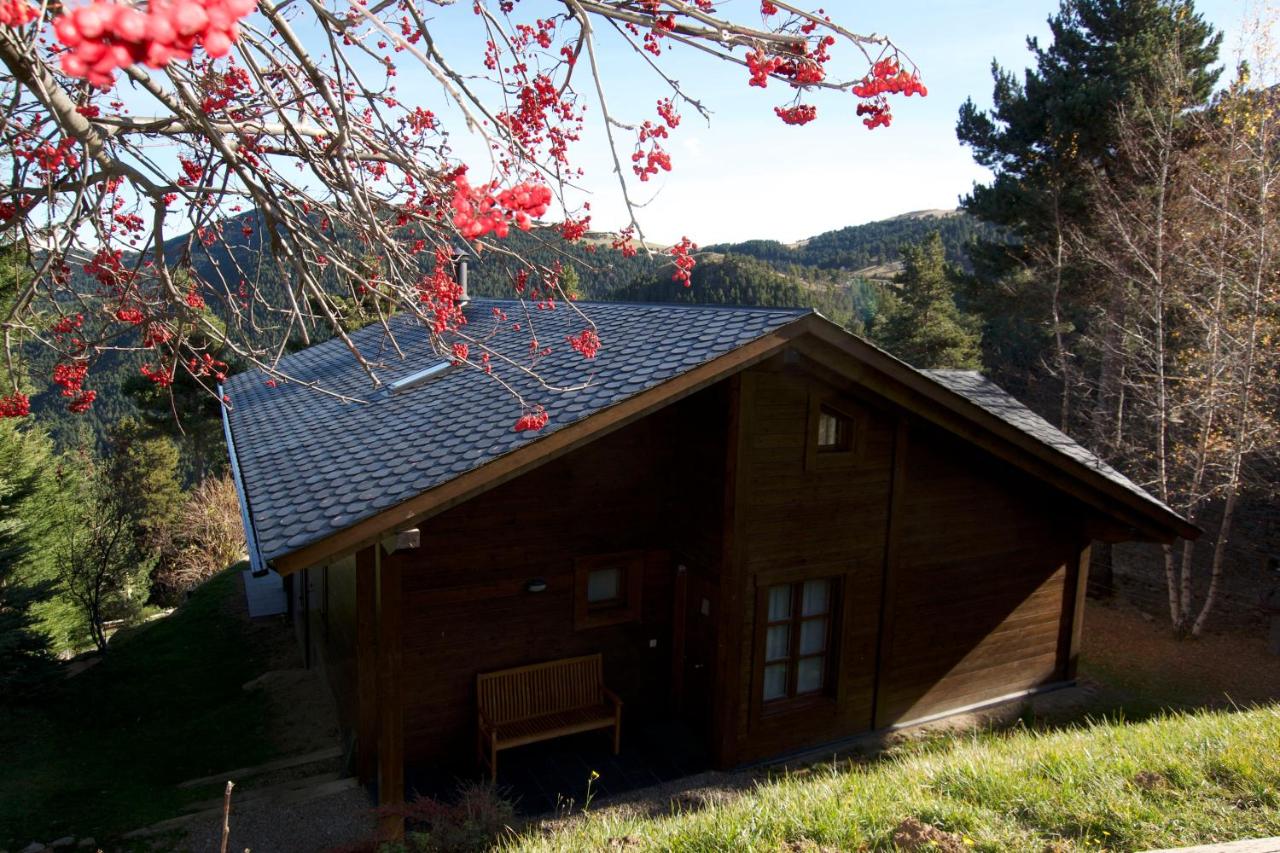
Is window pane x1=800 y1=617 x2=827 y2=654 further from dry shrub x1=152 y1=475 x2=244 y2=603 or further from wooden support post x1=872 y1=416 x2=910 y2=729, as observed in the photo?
dry shrub x1=152 y1=475 x2=244 y2=603

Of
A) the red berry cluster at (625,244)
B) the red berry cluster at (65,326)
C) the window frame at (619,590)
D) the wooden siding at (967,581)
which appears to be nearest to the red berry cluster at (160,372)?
the red berry cluster at (65,326)

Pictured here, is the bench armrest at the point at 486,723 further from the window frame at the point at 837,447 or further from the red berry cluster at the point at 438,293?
the red berry cluster at the point at 438,293

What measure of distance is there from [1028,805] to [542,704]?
185 inches

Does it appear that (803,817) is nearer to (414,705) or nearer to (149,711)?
(414,705)

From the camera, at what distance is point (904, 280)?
1177 inches

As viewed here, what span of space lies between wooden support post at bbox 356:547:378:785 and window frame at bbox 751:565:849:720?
A: 3.64 metres

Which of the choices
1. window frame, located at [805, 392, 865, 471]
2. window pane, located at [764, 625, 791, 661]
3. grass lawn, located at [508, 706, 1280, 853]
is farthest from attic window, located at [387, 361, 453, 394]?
grass lawn, located at [508, 706, 1280, 853]

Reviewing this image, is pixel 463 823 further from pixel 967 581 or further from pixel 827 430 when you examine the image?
pixel 967 581

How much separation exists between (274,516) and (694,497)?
13.2ft

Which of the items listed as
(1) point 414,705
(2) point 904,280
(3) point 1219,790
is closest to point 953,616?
(3) point 1219,790

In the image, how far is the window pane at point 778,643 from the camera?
826 centimetres

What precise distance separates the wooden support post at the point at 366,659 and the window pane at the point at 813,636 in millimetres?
4354

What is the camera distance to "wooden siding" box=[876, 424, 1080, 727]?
8.80 meters

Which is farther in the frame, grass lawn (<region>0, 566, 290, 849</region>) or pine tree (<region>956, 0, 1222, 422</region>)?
pine tree (<region>956, 0, 1222, 422</region>)
